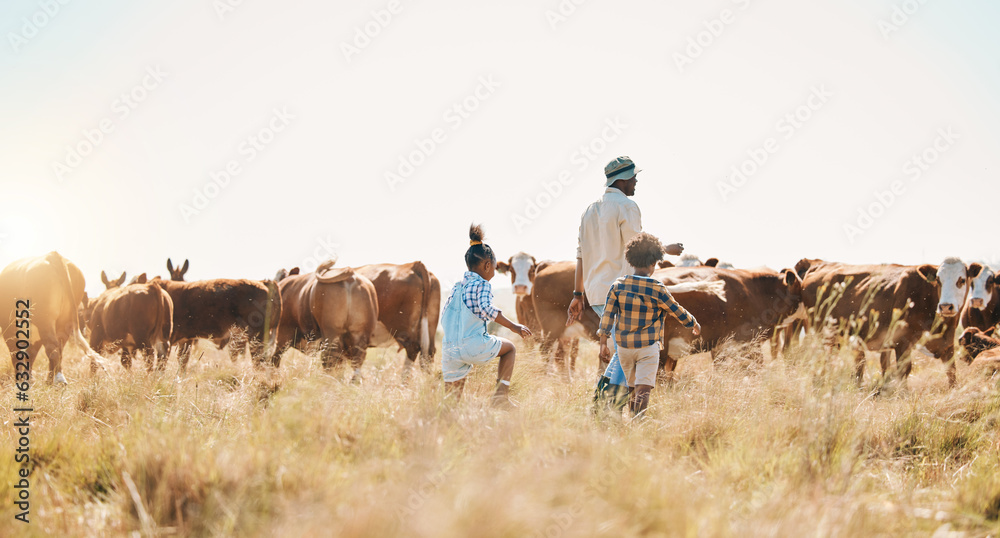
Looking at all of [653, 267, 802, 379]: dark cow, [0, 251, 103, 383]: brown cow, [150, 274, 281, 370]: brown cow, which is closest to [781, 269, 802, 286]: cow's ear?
[653, 267, 802, 379]: dark cow

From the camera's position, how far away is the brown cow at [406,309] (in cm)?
1069

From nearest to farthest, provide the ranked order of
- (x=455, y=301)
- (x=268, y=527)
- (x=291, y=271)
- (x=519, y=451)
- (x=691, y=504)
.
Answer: (x=268, y=527)
(x=691, y=504)
(x=519, y=451)
(x=455, y=301)
(x=291, y=271)

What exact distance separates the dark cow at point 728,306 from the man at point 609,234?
1454 mm

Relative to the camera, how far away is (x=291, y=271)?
14734 mm

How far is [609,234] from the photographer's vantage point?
5.65 meters

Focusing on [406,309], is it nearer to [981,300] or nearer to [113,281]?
[113,281]

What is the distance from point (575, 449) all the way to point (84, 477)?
Result: 8.75 feet

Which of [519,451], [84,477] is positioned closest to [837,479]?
[519,451]

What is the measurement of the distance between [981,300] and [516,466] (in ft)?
27.8

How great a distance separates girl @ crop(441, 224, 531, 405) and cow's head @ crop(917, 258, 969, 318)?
225 inches

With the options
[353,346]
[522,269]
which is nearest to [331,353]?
[353,346]

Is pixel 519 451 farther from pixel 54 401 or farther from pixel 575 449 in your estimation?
pixel 54 401

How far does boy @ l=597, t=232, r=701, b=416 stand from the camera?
4.90 m

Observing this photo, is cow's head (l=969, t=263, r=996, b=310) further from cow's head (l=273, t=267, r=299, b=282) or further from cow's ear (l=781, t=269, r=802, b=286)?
cow's head (l=273, t=267, r=299, b=282)
